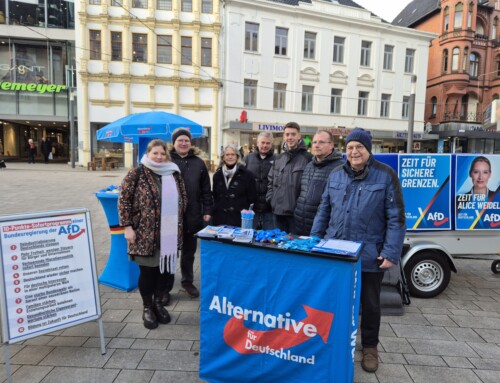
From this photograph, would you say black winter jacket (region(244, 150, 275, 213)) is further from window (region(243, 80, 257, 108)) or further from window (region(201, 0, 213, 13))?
window (region(201, 0, 213, 13))

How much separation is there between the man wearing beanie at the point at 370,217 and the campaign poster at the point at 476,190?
1.93 meters

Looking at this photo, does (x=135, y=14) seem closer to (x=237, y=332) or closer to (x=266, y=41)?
(x=266, y=41)

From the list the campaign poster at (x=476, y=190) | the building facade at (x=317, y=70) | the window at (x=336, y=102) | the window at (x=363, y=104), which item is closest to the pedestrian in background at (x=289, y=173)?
the campaign poster at (x=476, y=190)

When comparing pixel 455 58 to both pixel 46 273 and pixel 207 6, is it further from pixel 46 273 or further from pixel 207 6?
pixel 46 273

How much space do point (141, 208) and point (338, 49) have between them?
26.9 m

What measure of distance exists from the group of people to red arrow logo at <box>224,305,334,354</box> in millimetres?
687

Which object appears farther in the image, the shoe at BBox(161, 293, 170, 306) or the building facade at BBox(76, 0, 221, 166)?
the building facade at BBox(76, 0, 221, 166)

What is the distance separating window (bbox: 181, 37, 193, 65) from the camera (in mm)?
24062

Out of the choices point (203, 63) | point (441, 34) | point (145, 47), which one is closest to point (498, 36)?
point (441, 34)

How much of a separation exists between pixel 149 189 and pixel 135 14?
2417 centimetres

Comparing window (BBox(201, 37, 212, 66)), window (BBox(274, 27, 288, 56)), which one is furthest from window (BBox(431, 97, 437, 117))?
window (BBox(201, 37, 212, 66))

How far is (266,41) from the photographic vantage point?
2459 centimetres

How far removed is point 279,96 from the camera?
84.0 feet

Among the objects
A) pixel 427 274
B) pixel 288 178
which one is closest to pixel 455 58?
pixel 427 274
